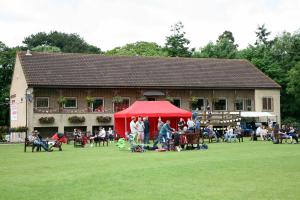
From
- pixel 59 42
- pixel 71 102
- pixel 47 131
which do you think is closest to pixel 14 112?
pixel 47 131

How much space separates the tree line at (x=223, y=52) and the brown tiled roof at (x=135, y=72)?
16.8 feet

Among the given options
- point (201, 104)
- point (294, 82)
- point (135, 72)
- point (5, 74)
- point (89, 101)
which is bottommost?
point (201, 104)

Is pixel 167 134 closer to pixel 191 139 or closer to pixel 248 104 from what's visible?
pixel 191 139

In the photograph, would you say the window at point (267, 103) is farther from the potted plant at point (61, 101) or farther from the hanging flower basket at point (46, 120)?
the hanging flower basket at point (46, 120)

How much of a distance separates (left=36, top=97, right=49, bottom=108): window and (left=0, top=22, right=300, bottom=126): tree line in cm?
1379

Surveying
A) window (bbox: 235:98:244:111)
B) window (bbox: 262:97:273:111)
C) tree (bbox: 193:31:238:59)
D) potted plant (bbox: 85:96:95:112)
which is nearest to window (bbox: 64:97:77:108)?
potted plant (bbox: 85:96:95:112)

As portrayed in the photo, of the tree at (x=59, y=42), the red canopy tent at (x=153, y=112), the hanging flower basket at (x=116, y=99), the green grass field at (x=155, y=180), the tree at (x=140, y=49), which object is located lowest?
the green grass field at (x=155, y=180)

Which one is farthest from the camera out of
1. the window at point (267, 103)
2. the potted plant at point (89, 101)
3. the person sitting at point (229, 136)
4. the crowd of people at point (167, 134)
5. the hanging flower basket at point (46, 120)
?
the window at point (267, 103)

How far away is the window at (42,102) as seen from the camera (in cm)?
4197

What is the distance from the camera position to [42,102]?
42.3 meters

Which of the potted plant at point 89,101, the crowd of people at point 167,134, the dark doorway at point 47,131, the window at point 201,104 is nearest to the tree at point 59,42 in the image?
the window at point 201,104

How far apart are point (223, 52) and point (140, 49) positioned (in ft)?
49.8

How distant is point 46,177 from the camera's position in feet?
44.1

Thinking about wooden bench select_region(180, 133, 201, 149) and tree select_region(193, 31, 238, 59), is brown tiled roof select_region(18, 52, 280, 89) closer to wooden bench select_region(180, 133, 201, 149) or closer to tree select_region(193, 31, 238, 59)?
tree select_region(193, 31, 238, 59)
